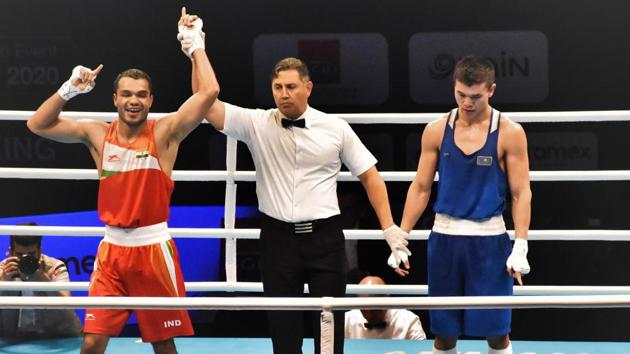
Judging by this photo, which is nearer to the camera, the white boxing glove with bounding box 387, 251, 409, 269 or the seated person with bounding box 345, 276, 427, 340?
the white boxing glove with bounding box 387, 251, 409, 269

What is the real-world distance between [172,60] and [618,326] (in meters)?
3.04

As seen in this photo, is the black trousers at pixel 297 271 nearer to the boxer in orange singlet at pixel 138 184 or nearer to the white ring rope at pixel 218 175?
the boxer in orange singlet at pixel 138 184

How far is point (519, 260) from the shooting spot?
3707 millimetres

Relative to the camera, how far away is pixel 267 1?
6.04 m

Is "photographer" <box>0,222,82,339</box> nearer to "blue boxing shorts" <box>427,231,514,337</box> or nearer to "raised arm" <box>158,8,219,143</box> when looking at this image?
"raised arm" <box>158,8,219,143</box>

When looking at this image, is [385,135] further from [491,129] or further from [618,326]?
[491,129]

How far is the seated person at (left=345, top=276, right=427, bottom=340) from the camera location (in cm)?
503

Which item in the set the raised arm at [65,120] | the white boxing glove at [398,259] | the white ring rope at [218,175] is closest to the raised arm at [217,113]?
the raised arm at [65,120]

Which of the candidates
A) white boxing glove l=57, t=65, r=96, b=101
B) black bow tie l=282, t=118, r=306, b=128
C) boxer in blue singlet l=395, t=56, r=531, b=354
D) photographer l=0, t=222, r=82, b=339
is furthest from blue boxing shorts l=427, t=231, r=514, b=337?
photographer l=0, t=222, r=82, b=339

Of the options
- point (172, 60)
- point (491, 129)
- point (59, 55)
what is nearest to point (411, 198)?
point (491, 129)

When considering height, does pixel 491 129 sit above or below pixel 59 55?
below

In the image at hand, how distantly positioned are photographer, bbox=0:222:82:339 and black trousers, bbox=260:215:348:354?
134 centimetres

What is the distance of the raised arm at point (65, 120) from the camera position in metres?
3.79

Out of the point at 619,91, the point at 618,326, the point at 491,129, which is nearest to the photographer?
the point at 491,129
